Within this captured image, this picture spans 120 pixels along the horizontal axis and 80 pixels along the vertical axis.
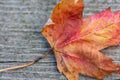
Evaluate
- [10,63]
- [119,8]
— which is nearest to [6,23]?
[10,63]

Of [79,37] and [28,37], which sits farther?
[28,37]

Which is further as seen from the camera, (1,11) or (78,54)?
(1,11)

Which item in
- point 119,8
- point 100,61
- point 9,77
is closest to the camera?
point 100,61

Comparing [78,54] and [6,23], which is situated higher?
[6,23]

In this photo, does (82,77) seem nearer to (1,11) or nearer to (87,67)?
(87,67)
